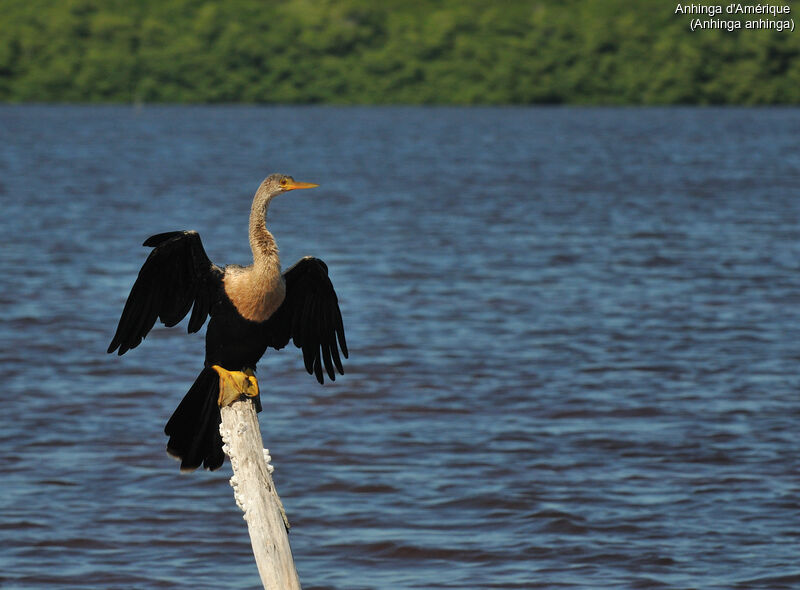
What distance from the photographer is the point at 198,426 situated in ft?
22.7

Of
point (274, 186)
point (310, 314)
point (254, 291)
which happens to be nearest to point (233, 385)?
point (254, 291)

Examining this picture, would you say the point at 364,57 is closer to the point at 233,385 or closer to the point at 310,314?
the point at 310,314

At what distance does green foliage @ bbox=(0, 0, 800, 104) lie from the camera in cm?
13625

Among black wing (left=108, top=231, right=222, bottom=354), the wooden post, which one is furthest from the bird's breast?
the wooden post

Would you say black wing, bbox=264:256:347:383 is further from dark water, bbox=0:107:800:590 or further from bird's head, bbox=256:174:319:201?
dark water, bbox=0:107:800:590

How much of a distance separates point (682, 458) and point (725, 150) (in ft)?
210

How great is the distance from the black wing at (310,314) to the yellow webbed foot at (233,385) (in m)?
0.49

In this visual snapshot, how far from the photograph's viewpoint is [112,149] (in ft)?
260

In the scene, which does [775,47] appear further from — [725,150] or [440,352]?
[440,352]

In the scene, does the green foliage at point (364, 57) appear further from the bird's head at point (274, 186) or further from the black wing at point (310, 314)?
the bird's head at point (274, 186)

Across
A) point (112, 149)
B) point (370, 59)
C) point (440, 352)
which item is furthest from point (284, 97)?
point (440, 352)

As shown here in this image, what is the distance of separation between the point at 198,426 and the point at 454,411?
27.9ft

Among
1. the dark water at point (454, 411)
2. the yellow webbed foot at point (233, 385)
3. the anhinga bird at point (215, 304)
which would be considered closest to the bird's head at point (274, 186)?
the anhinga bird at point (215, 304)

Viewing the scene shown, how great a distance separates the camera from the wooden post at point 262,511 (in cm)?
639
